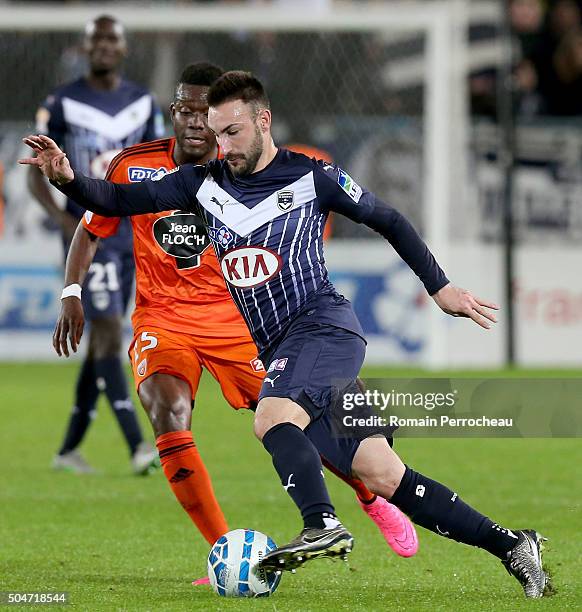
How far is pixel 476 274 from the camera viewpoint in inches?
594

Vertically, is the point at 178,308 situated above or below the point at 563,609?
above

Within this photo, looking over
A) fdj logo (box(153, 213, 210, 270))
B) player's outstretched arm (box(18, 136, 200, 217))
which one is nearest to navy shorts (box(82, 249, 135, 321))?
fdj logo (box(153, 213, 210, 270))

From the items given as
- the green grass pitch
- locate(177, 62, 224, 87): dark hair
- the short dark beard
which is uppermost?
locate(177, 62, 224, 87): dark hair

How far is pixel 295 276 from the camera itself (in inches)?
205

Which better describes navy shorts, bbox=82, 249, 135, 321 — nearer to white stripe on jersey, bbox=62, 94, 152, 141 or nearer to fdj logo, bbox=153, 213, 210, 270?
white stripe on jersey, bbox=62, 94, 152, 141

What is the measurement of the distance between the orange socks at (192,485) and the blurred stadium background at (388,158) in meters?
9.04

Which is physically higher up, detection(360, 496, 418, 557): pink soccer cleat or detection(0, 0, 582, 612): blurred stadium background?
detection(0, 0, 582, 612): blurred stadium background

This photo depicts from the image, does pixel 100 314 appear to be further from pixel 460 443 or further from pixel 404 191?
pixel 404 191

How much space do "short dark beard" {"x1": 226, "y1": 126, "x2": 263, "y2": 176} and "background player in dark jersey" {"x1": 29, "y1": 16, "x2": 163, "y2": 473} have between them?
11.7 ft

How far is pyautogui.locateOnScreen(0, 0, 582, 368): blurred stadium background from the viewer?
14594 mm

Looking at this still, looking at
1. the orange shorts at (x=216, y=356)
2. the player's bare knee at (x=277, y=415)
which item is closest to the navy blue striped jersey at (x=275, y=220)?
the player's bare knee at (x=277, y=415)

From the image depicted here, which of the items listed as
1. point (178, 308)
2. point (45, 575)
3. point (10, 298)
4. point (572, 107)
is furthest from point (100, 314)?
point (572, 107)

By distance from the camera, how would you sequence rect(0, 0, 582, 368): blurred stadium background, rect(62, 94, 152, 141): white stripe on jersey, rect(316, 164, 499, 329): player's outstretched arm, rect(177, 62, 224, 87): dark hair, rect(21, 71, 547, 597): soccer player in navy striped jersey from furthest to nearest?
1. rect(0, 0, 582, 368): blurred stadium background
2. rect(62, 94, 152, 141): white stripe on jersey
3. rect(177, 62, 224, 87): dark hair
4. rect(316, 164, 499, 329): player's outstretched arm
5. rect(21, 71, 547, 597): soccer player in navy striped jersey

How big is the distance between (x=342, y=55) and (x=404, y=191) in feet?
5.11
